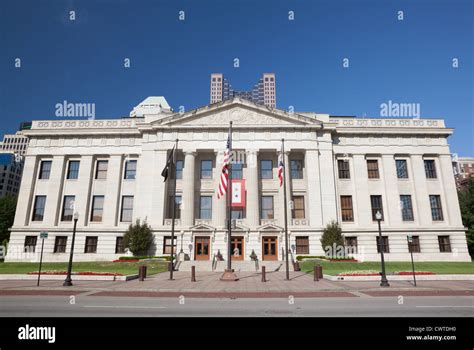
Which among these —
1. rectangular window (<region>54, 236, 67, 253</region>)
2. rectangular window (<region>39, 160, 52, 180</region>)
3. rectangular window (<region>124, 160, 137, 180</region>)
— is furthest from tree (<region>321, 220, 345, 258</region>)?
rectangular window (<region>39, 160, 52, 180</region>)

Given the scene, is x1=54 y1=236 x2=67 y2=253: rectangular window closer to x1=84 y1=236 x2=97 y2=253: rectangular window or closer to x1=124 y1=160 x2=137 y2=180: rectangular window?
x1=84 y1=236 x2=97 y2=253: rectangular window

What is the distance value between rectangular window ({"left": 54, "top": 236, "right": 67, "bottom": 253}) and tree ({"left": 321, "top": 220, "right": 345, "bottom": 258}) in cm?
3493

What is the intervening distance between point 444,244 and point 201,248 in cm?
3314

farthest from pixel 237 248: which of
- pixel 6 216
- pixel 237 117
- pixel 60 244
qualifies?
pixel 6 216

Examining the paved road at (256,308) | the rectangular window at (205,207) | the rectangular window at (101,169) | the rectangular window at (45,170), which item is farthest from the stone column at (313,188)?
the rectangular window at (45,170)

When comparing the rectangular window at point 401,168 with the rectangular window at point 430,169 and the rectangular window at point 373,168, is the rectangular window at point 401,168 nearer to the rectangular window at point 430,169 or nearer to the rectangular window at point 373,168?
the rectangular window at point 373,168

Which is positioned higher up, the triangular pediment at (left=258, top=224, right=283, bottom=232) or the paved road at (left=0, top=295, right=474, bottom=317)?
the triangular pediment at (left=258, top=224, right=283, bottom=232)

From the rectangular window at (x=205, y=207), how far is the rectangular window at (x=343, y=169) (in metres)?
19.6

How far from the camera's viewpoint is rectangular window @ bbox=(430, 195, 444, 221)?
133 ft

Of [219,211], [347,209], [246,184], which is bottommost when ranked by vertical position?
[219,211]

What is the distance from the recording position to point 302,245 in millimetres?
37688

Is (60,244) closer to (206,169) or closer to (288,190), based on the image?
(206,169)

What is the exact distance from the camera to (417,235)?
39.1m

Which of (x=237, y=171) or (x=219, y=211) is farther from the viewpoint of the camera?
(x=237, y=171)
